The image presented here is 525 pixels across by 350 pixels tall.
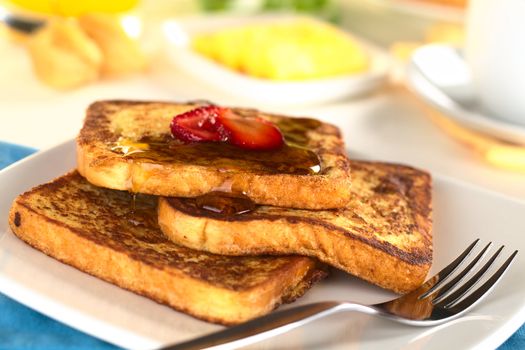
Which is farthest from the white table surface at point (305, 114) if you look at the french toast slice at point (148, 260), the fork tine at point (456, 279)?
the french toast slice at point (148, 260)

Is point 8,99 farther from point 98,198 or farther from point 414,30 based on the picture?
point 414,30

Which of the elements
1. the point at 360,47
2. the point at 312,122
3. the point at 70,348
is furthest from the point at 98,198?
the point at 360,47

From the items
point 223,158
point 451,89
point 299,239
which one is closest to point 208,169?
point 223,158

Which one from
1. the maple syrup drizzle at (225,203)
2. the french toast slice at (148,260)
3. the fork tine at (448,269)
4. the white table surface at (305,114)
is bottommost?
the white table surface at (305,114)

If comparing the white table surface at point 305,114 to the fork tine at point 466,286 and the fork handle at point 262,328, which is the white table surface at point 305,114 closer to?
the fork tine at point 466,286

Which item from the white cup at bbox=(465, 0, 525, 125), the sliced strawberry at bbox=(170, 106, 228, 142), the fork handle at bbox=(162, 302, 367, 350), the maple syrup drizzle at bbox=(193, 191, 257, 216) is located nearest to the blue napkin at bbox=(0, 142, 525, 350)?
the fork handle at bbox=(162, 302, 367, 350)

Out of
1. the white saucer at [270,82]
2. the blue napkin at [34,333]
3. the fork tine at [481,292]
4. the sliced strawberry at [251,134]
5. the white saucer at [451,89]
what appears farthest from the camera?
the white saucer at [270,82]

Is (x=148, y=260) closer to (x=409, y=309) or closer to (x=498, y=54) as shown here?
(x=409, y=309)
